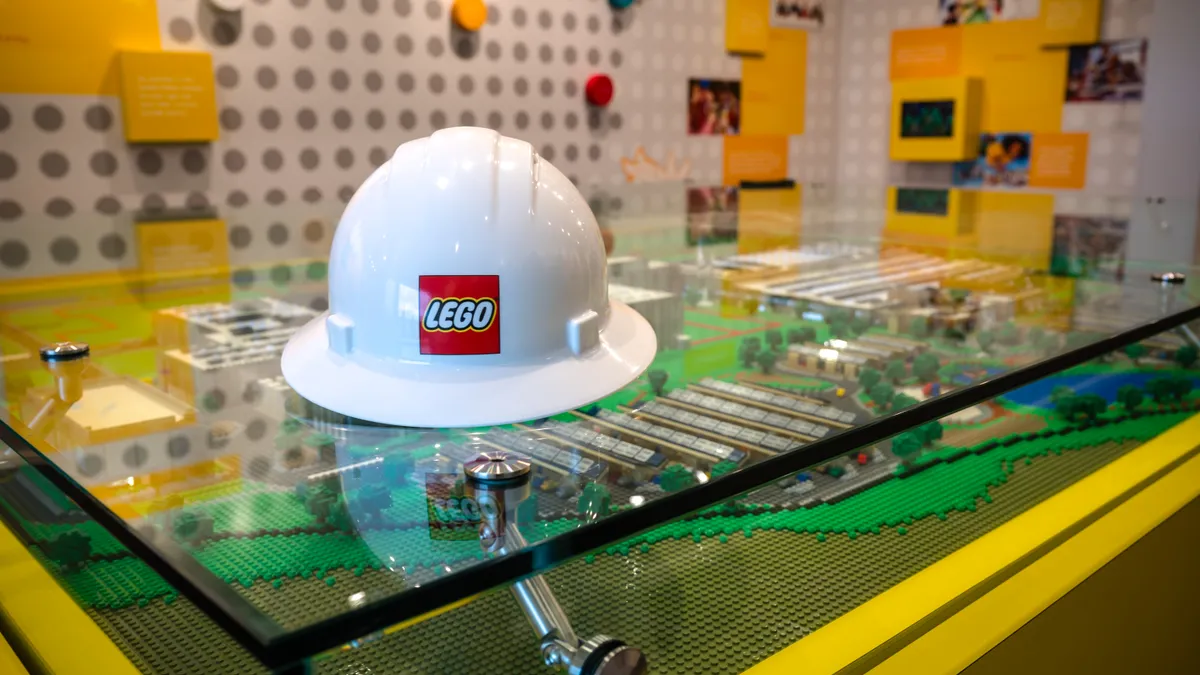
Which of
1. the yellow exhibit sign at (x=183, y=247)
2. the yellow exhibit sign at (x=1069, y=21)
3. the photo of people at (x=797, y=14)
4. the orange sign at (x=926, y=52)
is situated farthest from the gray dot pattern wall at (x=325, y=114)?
the yellow exhibit sign at (x=1069, y=21)

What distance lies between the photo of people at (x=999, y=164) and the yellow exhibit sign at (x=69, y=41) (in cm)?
318

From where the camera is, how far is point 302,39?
8.41ft

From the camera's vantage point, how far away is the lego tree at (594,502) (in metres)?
0.53

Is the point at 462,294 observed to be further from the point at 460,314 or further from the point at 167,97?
the point at 167,97

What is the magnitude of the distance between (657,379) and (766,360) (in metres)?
0.18

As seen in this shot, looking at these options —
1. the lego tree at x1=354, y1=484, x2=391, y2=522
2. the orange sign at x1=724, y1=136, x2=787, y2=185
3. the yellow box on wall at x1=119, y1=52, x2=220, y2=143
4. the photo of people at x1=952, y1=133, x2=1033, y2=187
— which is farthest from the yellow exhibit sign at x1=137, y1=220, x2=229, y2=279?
the photo of people at x1=952, y1=133, x2=1033, y2=187

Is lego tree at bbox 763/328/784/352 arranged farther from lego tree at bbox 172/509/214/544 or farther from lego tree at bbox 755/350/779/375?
lego tree at bbox 172/509/214/544

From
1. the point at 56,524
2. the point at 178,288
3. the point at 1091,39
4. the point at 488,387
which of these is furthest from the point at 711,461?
the point at 1091,39

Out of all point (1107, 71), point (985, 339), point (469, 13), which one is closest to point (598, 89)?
point (469, 13)

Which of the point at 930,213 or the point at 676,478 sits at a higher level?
the point at 930,213

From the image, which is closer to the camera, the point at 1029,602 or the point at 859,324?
the point at 1029,602

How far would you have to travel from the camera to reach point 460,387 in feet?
2.40

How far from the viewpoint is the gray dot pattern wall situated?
6.98ft

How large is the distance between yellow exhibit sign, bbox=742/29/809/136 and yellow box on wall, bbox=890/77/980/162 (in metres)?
0.42
